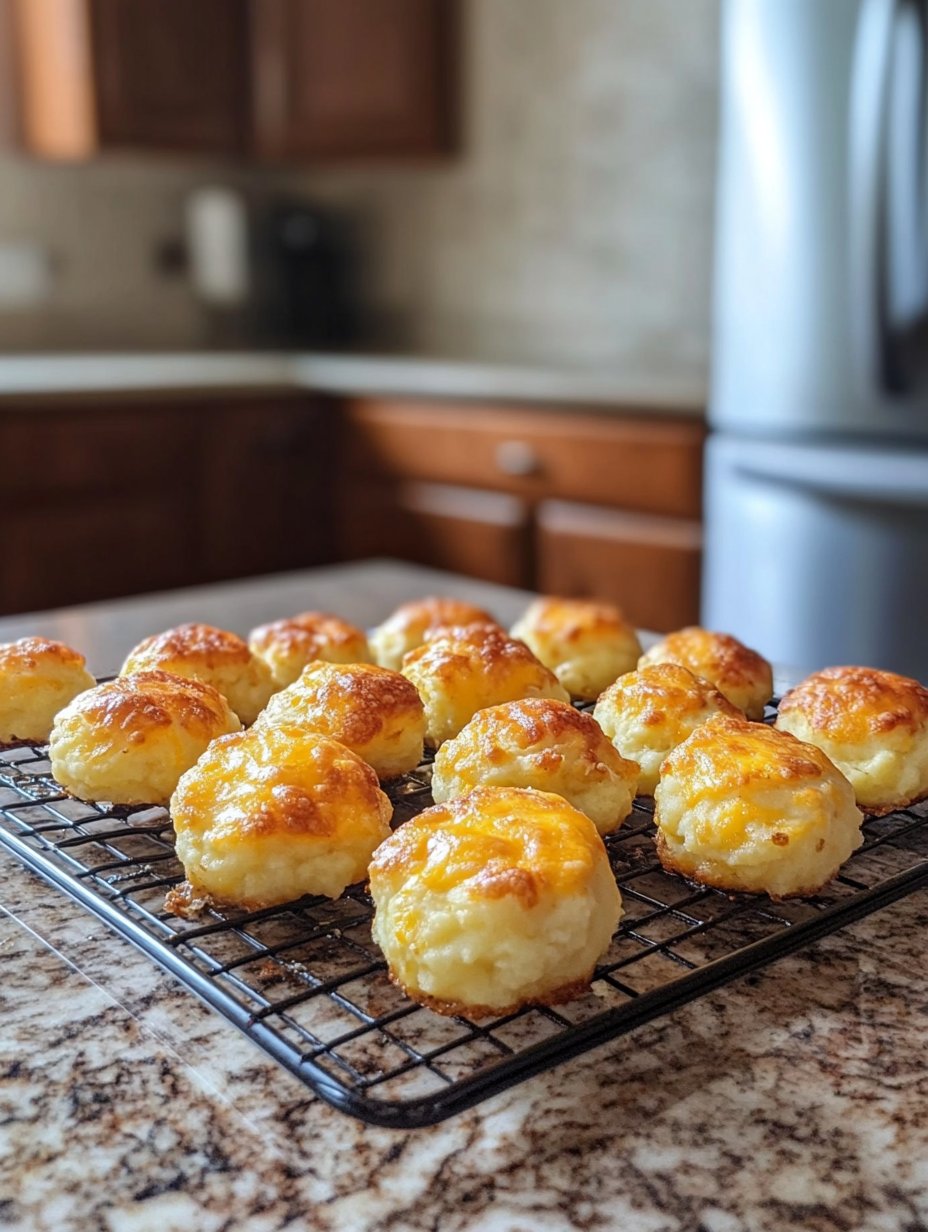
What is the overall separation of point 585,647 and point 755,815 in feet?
1.58

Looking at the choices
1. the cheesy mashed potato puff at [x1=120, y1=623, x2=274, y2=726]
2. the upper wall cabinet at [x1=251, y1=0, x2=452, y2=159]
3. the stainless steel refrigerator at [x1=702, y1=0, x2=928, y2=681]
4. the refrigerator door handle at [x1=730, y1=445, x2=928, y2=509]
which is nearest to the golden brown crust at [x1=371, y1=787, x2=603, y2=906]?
the cheesy mashed potato puff at [x1=120, y1=623, x2=274, y2=726]

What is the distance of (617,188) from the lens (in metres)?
3.79

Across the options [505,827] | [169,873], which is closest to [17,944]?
[169,873]

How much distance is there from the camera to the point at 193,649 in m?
1.19

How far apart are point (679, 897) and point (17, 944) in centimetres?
42

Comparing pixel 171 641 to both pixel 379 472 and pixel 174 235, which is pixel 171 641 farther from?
pixel 174 235

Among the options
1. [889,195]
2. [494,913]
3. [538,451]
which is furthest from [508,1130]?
[538,451]

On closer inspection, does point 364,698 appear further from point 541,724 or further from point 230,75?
point 230,75

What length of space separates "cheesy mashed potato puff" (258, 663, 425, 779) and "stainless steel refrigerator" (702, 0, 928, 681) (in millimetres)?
1528

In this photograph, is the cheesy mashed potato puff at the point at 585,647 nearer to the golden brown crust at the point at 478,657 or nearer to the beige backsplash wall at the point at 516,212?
the golden brown crust at the point at 478,657

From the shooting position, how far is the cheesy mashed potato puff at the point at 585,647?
1.30m

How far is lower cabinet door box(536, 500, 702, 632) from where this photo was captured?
9.63ft

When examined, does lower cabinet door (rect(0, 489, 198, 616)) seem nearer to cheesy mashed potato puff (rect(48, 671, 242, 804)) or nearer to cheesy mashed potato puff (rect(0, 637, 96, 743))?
cheesy mashed potato puff (rect(0, 637, 96, 743))

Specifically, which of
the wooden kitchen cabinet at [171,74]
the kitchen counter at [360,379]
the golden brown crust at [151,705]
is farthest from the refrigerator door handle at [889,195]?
the wooden kitchen cabinet at [171,74]
